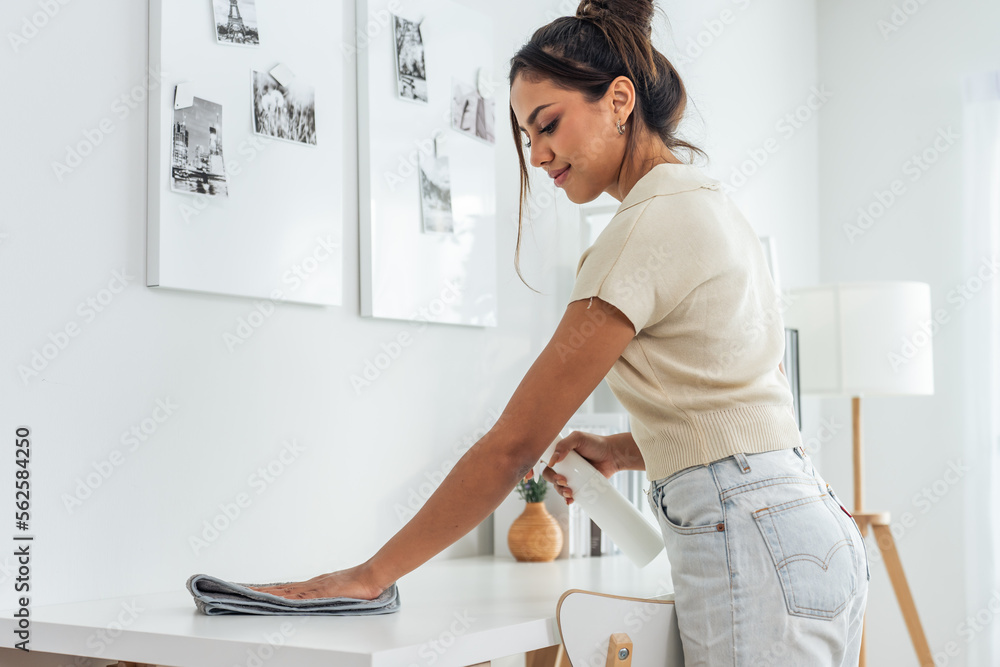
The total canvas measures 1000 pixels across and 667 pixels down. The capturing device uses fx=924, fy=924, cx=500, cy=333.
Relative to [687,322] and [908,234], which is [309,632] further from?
[908,234]

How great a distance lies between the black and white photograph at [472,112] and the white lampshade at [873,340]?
1.18 m

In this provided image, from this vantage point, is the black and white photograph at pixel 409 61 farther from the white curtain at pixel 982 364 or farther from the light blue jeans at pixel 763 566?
the white curtain at pixel 982 364

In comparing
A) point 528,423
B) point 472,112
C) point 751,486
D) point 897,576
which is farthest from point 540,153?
point 897,576

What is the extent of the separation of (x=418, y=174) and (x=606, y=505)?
0.77 m

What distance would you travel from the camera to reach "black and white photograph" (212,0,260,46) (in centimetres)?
135

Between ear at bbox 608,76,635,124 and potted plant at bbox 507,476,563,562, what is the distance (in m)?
0.75

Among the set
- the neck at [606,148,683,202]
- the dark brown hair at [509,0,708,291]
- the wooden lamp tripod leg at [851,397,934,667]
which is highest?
the dark brown hair at [509,0,708,291]

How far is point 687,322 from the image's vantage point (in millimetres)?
933

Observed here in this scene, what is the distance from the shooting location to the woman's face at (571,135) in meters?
1.10

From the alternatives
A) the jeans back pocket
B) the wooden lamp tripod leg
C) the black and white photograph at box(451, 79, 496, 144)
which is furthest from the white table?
the wooden lamp tripod leg

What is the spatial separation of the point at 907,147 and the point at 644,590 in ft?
8.09

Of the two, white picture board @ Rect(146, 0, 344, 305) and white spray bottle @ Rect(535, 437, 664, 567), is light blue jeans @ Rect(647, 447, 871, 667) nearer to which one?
white spray bottle @ Rect(535, 437, 664, 567)

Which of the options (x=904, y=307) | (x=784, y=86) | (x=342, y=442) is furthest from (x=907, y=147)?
(x=342, y=442)

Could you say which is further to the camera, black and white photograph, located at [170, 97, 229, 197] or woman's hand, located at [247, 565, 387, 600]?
black and white photograph, located at [170, 97, 229, 197]
